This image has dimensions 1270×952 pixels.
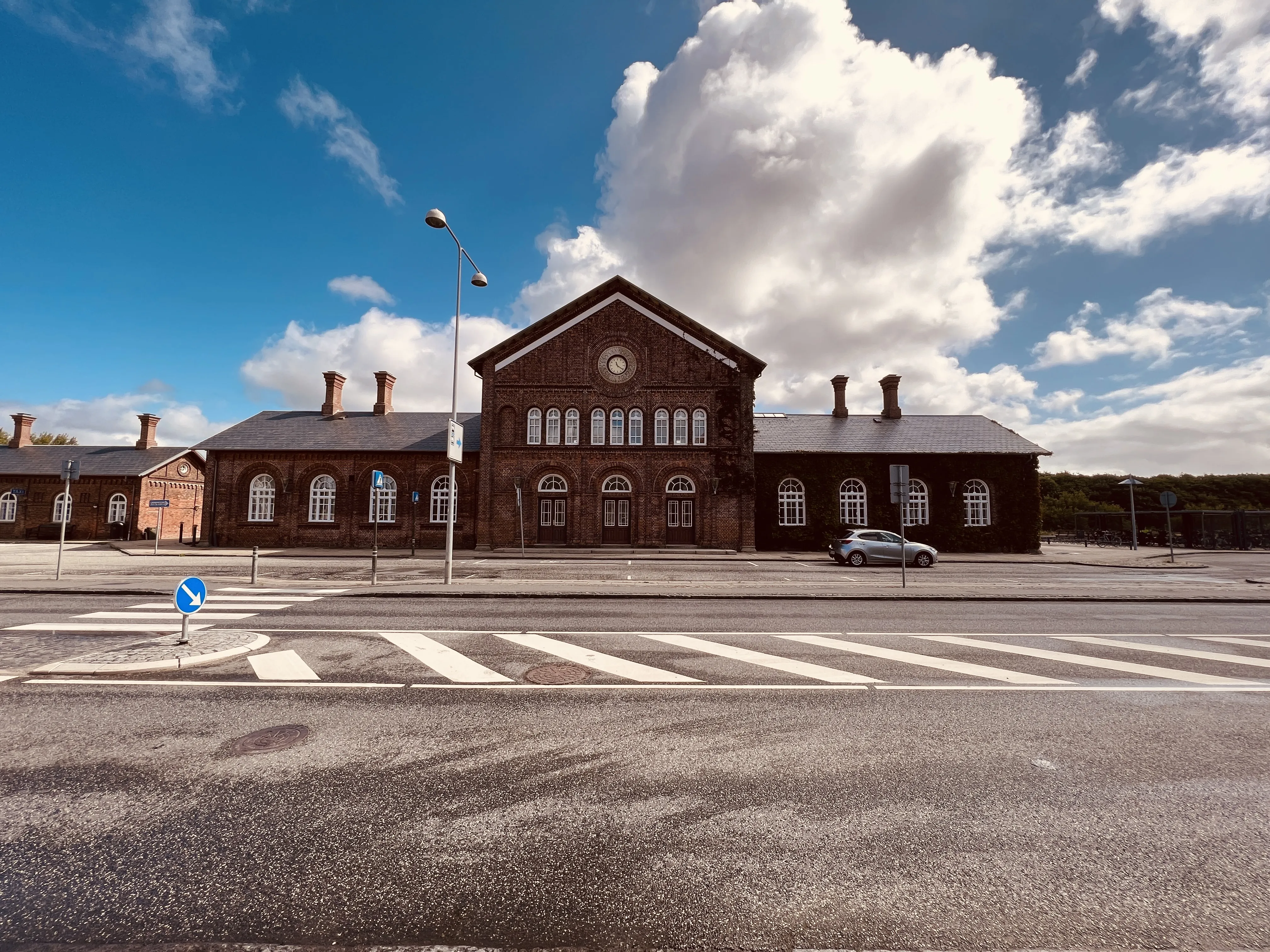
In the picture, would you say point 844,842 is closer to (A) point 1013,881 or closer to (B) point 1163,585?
(A) point 1013,881

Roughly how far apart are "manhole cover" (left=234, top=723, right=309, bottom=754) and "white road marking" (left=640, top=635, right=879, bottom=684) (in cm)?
451

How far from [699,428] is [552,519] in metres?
8.69

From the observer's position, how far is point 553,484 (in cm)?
2723

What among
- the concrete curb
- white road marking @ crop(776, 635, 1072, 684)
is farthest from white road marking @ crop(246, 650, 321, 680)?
white road marking @ crop(776, 635, 1072, 684)

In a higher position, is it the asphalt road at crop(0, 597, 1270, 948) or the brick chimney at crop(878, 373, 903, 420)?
the brick chimney at crop(878, 373, 903, 420)

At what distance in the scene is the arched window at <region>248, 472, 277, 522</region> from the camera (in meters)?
29.0

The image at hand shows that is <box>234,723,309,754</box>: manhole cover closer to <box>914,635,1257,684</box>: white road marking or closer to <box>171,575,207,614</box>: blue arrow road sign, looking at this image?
<box>171,575,207,614</box>: blue arrow road sign

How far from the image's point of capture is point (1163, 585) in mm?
15125

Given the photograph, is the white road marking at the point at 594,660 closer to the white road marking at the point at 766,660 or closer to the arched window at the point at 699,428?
the white road marking at the point at 766,660

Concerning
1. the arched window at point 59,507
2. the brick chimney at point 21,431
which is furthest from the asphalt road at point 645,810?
the brick chimney at point 21,431

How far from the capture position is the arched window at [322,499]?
94.2 feet

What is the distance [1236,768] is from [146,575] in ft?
71.9

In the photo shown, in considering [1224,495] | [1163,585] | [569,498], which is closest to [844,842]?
[1163,585]

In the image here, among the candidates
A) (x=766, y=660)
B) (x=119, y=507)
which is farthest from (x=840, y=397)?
(x=119, y=507)
